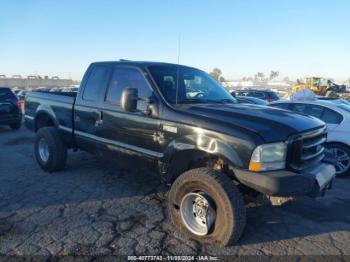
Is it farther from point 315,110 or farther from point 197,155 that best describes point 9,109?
point 315,110

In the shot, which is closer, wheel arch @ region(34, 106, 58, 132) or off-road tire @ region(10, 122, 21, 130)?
wheel arch @ region(34, 106, 58, 132)

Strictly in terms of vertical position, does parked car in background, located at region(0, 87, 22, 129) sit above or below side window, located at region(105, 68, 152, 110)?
below

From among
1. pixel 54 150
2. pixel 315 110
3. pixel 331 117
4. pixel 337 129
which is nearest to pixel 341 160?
pixel 337 129

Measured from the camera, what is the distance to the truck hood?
10.5 feet

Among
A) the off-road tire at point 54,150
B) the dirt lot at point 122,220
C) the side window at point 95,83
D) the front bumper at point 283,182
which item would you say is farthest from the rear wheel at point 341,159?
the off-road tire at point 54,150

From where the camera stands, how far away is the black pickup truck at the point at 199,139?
3182mm

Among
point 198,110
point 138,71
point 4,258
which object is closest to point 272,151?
point 198,110

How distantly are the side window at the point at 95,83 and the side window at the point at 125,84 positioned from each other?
24 centimetres

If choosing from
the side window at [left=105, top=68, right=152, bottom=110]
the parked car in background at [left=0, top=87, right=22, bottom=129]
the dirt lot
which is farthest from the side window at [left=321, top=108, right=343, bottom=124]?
the parked car in background at [left=0, top=87, right=22, bottom=129]

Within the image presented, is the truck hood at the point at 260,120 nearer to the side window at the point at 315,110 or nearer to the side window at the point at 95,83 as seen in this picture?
the side window at the point at 95,83

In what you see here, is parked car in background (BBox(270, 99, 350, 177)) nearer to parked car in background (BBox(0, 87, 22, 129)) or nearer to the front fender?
the front fender

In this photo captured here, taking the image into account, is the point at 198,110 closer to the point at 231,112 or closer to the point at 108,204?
the point at 231,112

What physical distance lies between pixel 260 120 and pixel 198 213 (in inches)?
48.0

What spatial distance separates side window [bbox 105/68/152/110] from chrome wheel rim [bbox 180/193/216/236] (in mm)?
1299
